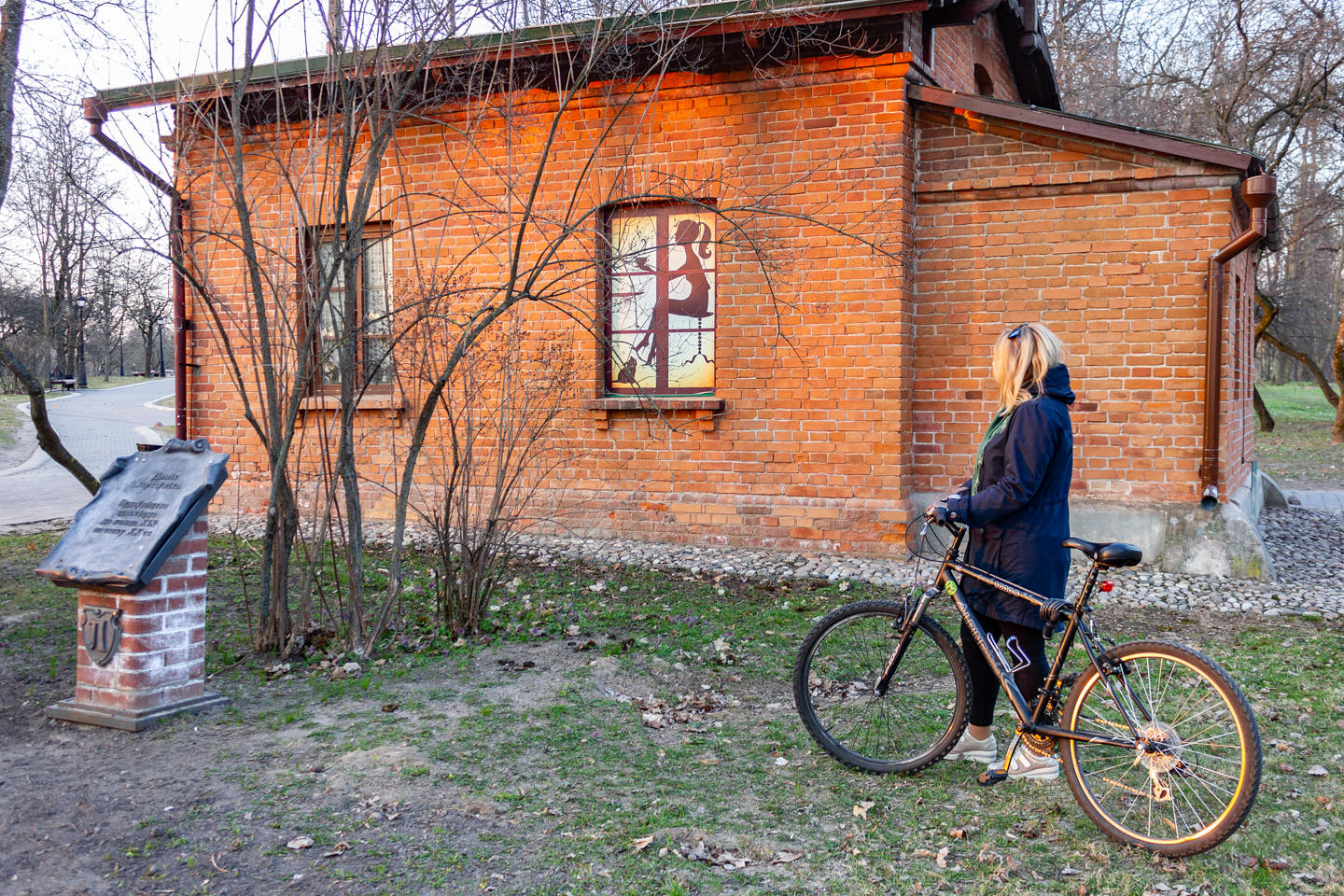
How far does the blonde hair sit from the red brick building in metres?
3.90

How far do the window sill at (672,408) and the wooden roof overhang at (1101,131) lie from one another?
3247 millimetres

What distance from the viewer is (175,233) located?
5406 millimetres

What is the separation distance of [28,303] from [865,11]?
41.1 metres

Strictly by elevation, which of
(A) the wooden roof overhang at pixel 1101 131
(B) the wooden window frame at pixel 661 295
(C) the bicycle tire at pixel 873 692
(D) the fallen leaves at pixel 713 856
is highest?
(A) the wooden roof overhang at pixel 1101 131

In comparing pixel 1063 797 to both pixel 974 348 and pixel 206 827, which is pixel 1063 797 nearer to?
pixel 206 827

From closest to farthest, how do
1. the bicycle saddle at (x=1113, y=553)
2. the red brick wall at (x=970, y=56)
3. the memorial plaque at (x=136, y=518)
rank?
the bicycle saddle at (x=1113, y=553) < the memorial plaque at (x=136, y=518) < the red brick wall at (x=970, y=56)

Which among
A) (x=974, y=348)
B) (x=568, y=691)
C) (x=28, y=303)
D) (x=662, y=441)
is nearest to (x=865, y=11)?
(x=974, y=348)

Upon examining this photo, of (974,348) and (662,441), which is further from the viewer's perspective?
(662,441)

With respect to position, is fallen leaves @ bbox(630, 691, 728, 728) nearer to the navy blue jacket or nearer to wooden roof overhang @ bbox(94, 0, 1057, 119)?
the navy blue jacket

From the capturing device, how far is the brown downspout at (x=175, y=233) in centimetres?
556

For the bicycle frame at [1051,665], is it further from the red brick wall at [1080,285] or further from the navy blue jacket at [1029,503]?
the red brick wall at [1080,285]

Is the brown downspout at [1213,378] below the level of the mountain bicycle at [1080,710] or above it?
above

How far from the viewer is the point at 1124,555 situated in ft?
11.5

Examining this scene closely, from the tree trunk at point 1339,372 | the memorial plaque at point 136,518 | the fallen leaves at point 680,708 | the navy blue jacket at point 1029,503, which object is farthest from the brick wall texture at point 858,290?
the tree trunk at point 1339,372
